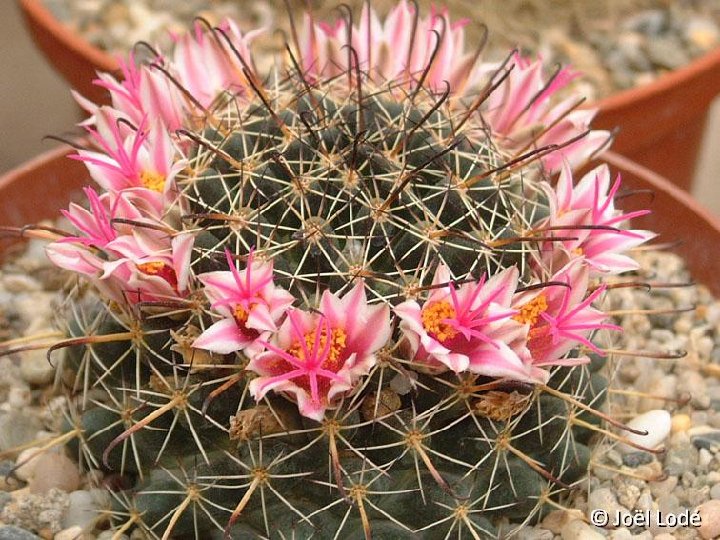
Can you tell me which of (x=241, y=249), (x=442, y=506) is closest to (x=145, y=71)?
(x=241, y=249)

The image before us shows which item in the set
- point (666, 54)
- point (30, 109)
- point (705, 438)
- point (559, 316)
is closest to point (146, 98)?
point (559, 316)

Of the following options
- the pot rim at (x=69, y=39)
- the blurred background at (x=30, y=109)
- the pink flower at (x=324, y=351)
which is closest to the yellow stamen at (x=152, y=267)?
the pink flower at (x=324, y=351)

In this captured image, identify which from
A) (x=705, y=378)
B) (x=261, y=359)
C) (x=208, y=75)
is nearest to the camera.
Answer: (x=261, y=359)

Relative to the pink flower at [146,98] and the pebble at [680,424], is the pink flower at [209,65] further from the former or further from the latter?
the pebble at [680,424]

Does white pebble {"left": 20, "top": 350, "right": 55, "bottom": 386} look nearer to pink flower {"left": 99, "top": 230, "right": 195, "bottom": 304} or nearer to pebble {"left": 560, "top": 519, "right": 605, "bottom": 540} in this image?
pink flower {"left": 99, "top": 230, "right": 195, "bottom": 304}

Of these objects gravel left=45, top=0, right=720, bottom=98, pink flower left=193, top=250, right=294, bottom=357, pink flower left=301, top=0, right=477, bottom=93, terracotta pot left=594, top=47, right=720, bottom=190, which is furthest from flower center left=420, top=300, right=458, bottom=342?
gravel left=45, top=0, right=720, bottom=98

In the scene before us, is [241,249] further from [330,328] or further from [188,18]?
[188,18]

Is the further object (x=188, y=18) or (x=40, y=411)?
(x=188, y=18)
